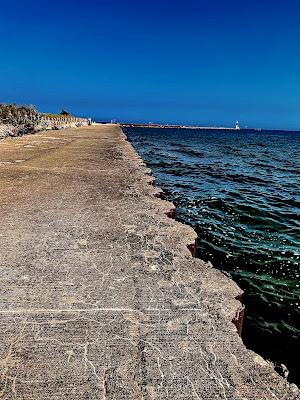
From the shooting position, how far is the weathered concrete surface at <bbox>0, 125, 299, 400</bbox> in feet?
7.07

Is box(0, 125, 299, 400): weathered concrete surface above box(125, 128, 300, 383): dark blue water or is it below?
above

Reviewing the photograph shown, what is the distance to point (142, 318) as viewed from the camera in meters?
2.77

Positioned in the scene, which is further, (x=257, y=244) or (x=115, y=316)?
(x=257, y=244)

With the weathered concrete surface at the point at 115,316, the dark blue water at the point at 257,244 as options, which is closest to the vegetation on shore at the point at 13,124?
the dark blue water at the point at 257,244

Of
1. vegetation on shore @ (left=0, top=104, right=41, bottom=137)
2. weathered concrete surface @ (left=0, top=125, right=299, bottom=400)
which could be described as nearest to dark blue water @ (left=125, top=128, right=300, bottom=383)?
weathered concrete surface @ (left=0, top=125, right=299, bottom=400)

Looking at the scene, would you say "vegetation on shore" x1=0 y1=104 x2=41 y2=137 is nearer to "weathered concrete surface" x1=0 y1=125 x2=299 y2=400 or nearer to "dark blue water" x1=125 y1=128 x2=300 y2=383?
"dark blue water" x1=125 y1=128 x2=300 y2=383

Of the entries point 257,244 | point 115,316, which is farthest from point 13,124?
point 115,316

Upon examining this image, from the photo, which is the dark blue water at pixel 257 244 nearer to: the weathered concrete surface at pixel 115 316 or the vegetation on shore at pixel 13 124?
the weathered concrete surface at pixel 115 316

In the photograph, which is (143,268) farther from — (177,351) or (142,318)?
(177,351)

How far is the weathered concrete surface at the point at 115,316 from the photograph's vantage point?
216 centimetres

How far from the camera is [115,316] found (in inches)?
109

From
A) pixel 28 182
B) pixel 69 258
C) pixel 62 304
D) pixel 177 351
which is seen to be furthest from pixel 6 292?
pixel 28 182

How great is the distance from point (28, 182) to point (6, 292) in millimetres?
4959

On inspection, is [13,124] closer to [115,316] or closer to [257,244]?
[257,244]
